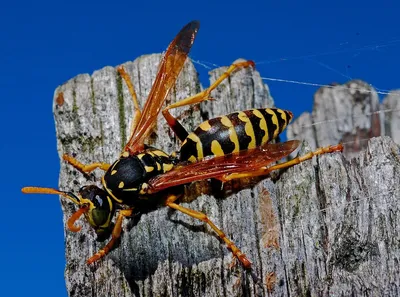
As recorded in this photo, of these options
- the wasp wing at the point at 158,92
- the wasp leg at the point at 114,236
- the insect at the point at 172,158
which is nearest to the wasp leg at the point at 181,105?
the insect at the point at 172,158

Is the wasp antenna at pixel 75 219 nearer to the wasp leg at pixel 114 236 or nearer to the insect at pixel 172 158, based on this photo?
the insect at pixel 172 158

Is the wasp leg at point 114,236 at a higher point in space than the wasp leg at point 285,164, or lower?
lower

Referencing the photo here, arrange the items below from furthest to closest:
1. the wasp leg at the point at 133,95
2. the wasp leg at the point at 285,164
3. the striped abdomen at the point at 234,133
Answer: the wasp leg at the point at 133,95
the striped abdomen at the point at 234,133
the wasp leg at the point at 285,164

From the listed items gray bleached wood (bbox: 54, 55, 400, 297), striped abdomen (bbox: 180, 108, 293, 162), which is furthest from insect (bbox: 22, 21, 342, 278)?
gray bleached wood (bbox: 54, 55, 400, 297)

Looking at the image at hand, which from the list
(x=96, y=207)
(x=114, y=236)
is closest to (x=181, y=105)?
(x=96, y=207)

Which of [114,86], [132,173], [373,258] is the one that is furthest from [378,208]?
[114,86]

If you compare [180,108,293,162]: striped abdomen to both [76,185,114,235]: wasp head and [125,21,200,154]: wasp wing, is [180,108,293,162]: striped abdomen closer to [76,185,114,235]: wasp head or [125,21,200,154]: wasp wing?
[125,21,200,154]: wasp wing

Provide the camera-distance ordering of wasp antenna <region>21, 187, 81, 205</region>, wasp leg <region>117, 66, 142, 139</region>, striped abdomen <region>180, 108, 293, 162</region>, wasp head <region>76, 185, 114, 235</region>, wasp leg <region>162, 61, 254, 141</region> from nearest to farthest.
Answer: wasp head <region>76, 185, 114, 235</region>
wasp antenna <region>21, 187, 81, 205</region>
striped abdomen <region>180, 108, 293, 162</region>
wasp leg <region>162, 61, 254, 141</region>
wasp leg <region>117, 66, 142, 139</region>

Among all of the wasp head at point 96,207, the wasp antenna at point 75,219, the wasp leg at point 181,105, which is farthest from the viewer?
the wasp leg at point 181,105
